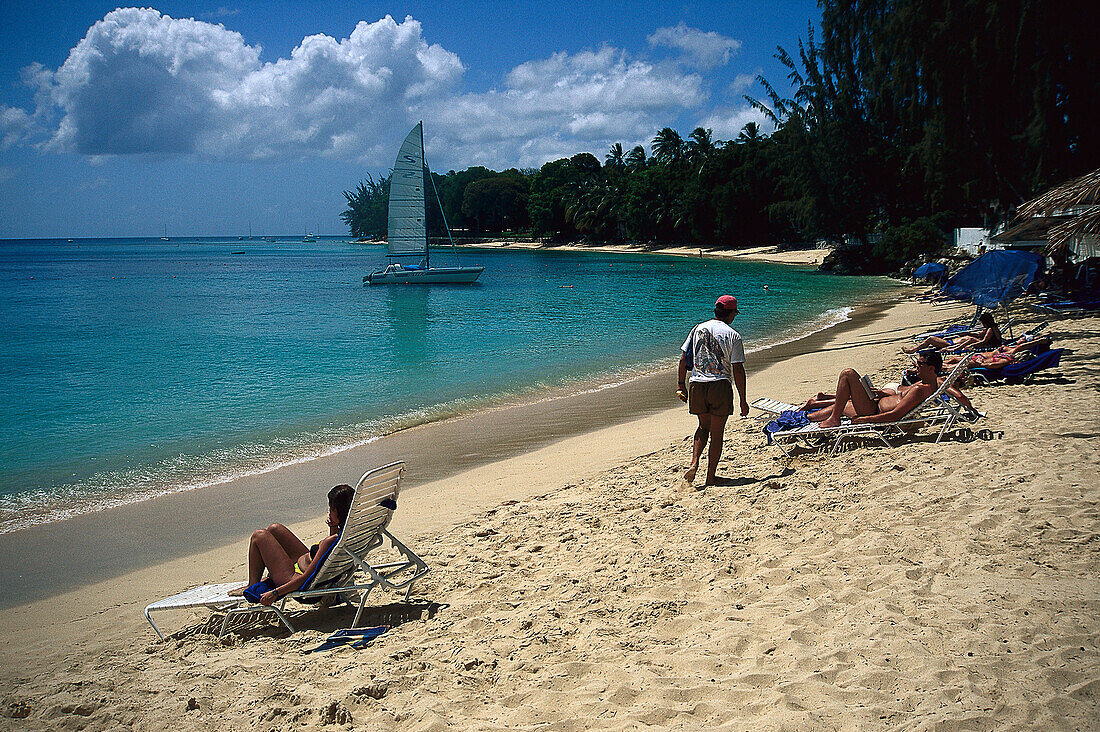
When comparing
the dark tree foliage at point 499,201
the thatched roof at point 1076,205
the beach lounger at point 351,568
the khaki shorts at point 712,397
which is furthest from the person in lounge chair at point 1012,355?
the dark tree foliage at point 499,201

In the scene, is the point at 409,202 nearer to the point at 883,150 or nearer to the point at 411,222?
the point at 411,222

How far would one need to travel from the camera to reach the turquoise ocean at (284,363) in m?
11.0

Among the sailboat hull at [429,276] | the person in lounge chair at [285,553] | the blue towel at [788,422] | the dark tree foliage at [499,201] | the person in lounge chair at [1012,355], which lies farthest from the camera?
the dark tree foliage at [499,201]

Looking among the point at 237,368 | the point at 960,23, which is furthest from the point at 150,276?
the point at 960,23

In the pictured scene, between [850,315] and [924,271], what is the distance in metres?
8.92

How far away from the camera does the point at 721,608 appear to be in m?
4.29

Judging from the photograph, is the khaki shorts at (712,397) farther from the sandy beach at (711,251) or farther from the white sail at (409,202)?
the sandy beach at (711,251)

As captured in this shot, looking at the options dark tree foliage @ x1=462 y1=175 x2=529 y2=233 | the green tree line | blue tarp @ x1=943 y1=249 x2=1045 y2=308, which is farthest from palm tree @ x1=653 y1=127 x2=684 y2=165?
blue tarp @ x1=943 y1=249 x2=1045 y2=308

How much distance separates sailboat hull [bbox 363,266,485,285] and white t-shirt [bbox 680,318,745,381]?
135 ft

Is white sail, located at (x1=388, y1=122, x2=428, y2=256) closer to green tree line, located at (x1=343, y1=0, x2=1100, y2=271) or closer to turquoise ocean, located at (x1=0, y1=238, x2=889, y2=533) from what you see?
turquoise ocean, located at (x1=0, y1=238, x2=889, y2=533)

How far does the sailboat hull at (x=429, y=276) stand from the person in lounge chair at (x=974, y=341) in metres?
35.0

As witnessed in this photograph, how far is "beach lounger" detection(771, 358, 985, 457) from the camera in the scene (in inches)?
286

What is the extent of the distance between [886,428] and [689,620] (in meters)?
4.19

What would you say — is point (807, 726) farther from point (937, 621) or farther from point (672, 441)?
point (672, 441)
